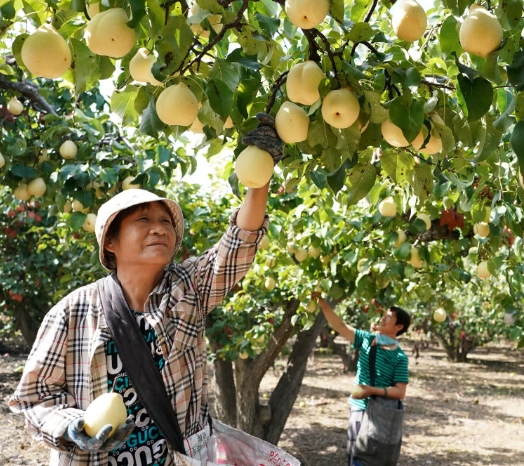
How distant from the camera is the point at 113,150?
3.84 meters

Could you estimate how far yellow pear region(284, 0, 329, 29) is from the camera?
51.0 inches

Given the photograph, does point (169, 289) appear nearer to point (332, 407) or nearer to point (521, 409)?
point (332, 407)

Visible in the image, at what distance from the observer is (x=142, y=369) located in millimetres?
1797

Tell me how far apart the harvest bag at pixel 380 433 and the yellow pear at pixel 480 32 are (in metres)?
3.47

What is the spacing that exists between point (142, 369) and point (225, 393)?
4.66 meters

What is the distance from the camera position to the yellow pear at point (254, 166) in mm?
1580

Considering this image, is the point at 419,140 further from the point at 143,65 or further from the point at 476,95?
the point at 143,65

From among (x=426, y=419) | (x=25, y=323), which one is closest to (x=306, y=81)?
(x=426, y=419)

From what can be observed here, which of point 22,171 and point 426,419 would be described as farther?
point 426,419

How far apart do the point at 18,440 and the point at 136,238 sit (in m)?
5.97

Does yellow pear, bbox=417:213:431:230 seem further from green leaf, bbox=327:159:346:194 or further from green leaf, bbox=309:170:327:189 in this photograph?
green leaf, bbox=327:159:346:194

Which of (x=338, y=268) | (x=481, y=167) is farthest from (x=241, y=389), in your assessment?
(x=481, y=167)

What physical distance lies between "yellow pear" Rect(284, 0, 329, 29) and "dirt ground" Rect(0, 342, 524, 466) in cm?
596

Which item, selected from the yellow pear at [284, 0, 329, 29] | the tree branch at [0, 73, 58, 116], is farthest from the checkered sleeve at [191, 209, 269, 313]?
the tree branch at [0, 73, 58, 116]
